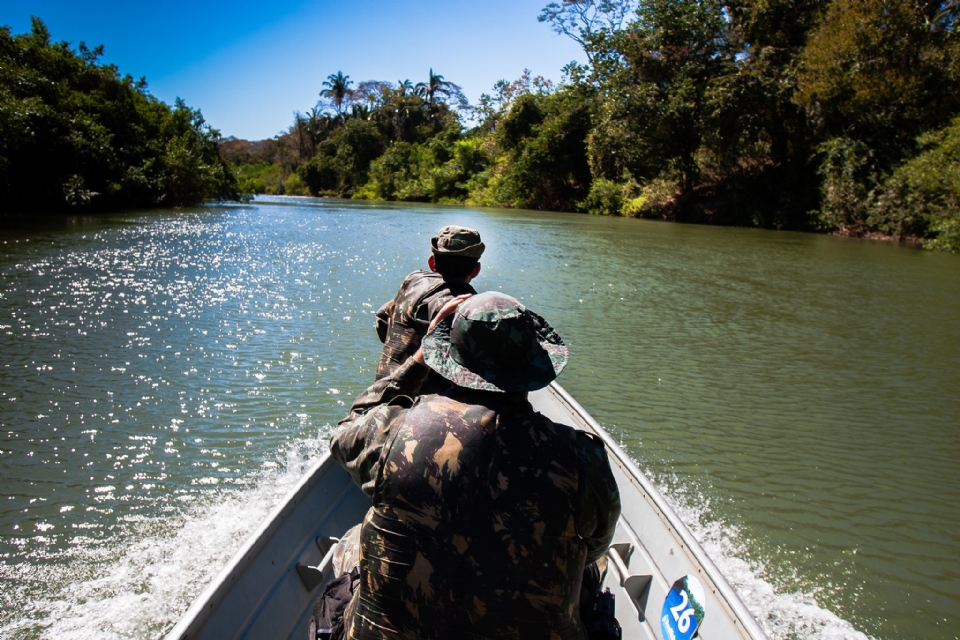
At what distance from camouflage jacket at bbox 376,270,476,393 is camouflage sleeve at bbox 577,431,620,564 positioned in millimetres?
1496

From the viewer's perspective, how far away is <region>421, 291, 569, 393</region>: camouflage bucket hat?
1.62 m

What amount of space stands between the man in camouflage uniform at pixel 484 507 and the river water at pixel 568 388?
7.32 feet

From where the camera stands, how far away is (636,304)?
10.5 metres

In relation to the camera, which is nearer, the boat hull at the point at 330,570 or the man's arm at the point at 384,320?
the boat hull at the point at 330,570

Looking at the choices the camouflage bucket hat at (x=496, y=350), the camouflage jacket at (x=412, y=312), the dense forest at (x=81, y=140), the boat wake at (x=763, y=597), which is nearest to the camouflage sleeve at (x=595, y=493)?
the camouflage bucket hat at (x=496, y=350)

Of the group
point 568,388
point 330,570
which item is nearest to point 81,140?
point 568,388

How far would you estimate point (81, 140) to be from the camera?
22.7m

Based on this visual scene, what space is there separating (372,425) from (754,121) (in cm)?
2901

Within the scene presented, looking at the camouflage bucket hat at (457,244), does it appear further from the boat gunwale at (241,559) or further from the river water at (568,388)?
the river water at (568,388)

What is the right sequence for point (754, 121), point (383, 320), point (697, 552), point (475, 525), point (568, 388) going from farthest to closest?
1. point (754, 121)
2. point (568, 388)
3. point (383, 320)
4. point (697, 552)
5. point (475, 525)

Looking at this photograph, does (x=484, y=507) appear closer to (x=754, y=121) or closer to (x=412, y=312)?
(x=412, y=312)

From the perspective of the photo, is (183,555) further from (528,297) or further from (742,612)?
(528,297)

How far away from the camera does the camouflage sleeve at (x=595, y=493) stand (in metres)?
1.58

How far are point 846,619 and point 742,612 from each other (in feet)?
5.83
